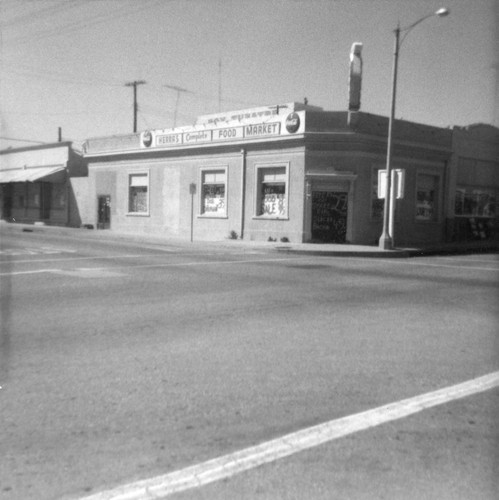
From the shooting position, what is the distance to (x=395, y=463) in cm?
397

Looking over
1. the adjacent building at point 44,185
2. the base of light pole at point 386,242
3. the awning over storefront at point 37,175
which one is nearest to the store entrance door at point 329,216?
the base of light pole at point 386,242

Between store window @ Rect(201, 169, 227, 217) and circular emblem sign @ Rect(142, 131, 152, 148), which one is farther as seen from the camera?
circular emblem sign @ Rect(142, 131, 152, 148)

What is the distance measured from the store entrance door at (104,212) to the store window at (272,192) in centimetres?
1194

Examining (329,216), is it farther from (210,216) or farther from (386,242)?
(210,216)

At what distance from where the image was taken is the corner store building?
25.9 metres

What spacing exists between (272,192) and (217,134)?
174 inches

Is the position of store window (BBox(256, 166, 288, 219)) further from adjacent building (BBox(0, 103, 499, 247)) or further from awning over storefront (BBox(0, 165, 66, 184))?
awning over storefront (BBox(0, 165, 66, 184))

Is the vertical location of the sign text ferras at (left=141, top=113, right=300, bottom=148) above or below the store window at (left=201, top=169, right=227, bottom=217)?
above

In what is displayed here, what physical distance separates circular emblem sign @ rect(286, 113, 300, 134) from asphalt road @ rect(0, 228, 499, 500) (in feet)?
47.8

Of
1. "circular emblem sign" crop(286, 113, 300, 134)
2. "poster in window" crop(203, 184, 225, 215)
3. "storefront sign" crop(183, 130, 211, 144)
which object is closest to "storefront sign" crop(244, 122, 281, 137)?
"circular emblem sign" crop(286, 113, 300, 134)

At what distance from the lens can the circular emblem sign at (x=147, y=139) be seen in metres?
32.9

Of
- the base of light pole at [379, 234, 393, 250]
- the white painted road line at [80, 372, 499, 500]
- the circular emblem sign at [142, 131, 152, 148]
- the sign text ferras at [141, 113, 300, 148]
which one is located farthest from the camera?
the circular emblem sign at [142, 131, 152, 148]

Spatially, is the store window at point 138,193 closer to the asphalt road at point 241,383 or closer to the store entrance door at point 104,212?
the store entrance door at point 104,212

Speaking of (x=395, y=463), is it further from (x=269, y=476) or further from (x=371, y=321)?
(x=371, y=321)
